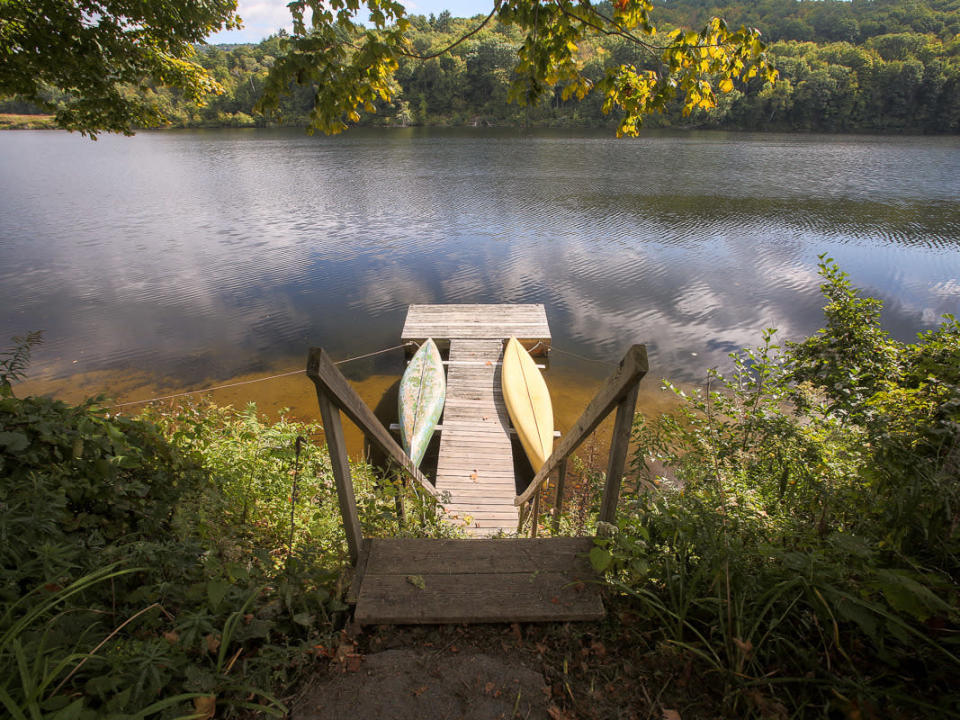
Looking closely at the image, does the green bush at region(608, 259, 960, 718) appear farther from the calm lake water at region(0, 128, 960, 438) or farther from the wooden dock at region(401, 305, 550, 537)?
the calm lake water at region(0, 128, 960, 438)

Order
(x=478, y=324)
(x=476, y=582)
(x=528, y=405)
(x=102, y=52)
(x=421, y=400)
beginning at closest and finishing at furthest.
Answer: (x=476, y=582) < (x=102, y=52) < (x=528, y=405) < (x=421, y=400) < (x=478, y=324)

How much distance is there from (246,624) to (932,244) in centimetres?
2435

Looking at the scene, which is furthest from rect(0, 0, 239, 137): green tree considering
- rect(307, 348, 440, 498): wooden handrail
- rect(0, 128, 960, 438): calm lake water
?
rect(307, 348, 440, 498): wooden handrail

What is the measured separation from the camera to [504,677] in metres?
1.80

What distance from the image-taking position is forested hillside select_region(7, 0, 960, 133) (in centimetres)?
5025

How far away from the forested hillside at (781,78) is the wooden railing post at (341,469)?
49.1 meters

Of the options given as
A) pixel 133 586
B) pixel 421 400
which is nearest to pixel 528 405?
pixel 421 400

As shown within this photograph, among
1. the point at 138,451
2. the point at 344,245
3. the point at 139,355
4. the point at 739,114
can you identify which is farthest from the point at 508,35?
the point at 138,451

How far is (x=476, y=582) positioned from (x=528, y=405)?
668cm

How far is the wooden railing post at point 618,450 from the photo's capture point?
2.02 metres

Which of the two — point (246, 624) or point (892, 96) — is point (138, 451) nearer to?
point (246, 624)

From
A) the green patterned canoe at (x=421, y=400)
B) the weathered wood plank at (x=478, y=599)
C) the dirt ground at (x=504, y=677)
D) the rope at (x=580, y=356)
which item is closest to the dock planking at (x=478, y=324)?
the rope at (x=580, y=356)

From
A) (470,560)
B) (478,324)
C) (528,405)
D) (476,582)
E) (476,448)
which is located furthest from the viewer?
(478,324)

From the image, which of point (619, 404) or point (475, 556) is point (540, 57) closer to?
point (619, 404)
